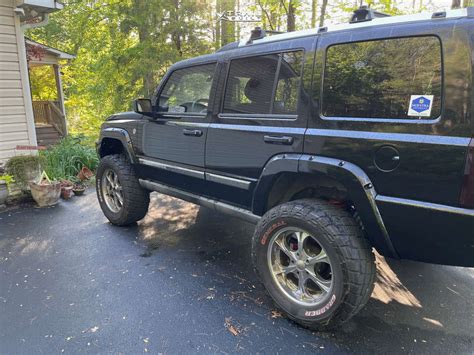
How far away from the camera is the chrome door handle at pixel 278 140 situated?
2482mm

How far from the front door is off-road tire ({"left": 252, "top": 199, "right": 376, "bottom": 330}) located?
1157 millimetres

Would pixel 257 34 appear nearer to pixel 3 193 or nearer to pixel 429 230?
pixel 429 230

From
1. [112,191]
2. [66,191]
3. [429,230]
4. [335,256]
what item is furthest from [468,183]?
[66,191]

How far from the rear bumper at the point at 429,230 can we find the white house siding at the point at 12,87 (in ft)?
20.2

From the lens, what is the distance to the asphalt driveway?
7.61 feet

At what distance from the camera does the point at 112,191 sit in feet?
14.7

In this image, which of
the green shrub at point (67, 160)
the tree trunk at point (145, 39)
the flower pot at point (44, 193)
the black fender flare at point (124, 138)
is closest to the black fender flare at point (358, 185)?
the black fender flare at point (124, 138)

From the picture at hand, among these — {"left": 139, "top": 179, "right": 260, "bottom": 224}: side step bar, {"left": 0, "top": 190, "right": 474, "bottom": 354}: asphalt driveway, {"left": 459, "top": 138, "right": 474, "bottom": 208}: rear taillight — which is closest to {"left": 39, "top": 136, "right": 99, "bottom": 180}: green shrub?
{"left": 0, "top": 190, "right": 474, "bottom": 354}: asphalt driveway

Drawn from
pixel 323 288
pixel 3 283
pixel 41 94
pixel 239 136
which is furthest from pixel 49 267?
pixel 41 94

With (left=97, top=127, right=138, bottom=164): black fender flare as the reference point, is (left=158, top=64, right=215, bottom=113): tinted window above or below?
above

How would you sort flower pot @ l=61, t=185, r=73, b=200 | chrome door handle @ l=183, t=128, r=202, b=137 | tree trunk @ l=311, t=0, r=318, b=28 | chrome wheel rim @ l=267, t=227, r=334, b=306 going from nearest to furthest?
chrome wheel rim @ l=267, t=227, r=334, b=306 < chrome door handle @ l=183, t=128, r=202, b=137 < flower pot @ l=61, t=185, r=73, b=200 < tree trunk @ l=311, t=0, r=318, b=28

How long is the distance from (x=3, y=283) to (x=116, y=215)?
1475mm

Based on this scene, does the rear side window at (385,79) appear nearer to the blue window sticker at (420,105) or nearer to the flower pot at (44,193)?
the blue window sticker at (420,105)

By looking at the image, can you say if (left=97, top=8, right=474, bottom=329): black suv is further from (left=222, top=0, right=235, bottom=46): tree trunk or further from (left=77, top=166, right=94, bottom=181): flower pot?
(left=222, top=0, right=235, bottom=46): tree trunk
